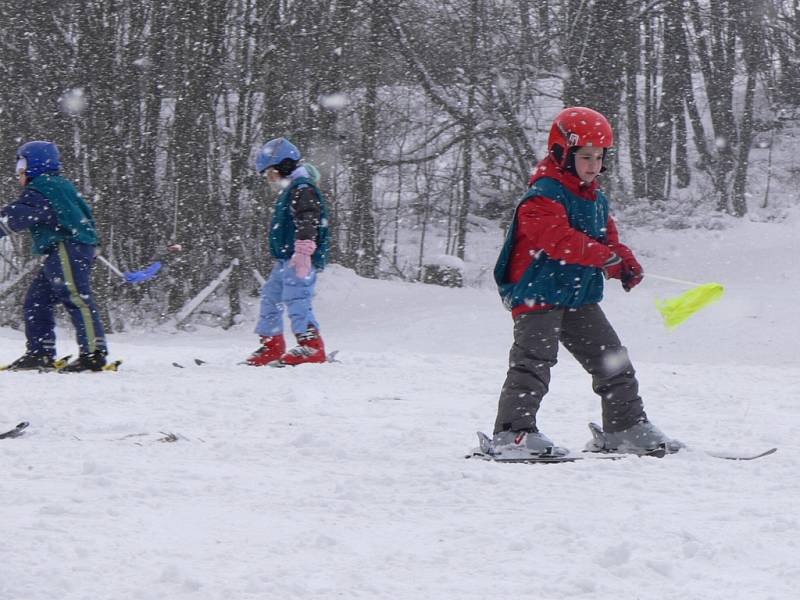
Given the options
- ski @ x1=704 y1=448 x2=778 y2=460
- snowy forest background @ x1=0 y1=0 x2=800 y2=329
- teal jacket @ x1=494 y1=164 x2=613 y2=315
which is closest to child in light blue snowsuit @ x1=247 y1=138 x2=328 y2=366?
teal jacket @ x1=494 y1=164 x2=613 y2=315

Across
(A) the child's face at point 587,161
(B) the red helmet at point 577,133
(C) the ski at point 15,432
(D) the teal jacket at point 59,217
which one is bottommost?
(C) the ski at point 15,432

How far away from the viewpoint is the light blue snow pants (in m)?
8.18

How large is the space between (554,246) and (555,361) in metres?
0.55

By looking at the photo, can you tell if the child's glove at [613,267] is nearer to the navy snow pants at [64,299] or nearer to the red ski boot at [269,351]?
the red ski boot at [269,351]

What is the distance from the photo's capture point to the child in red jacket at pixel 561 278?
4.48m

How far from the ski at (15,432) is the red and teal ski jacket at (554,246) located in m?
2.30

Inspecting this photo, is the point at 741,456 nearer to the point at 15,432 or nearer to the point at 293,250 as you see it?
the point at 15,432

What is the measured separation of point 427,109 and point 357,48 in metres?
2.63

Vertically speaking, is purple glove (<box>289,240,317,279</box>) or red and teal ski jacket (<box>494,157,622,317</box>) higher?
red and teal ski jacket (<box>494,157,622,317</box>)

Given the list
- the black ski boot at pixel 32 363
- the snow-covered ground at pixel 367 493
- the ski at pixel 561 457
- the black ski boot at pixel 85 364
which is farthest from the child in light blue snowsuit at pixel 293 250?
the ski at pixel 561 457

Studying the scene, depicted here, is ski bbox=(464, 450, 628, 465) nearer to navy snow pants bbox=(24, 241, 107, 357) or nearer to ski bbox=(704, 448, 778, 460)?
ski bbox=(704, 448, 778, 460)

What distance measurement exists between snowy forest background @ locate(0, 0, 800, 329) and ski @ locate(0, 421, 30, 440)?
30.9 feet

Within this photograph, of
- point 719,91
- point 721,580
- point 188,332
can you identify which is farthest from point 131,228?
point 719,91

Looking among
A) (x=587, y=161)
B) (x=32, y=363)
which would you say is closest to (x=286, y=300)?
(x=32, y=363)
